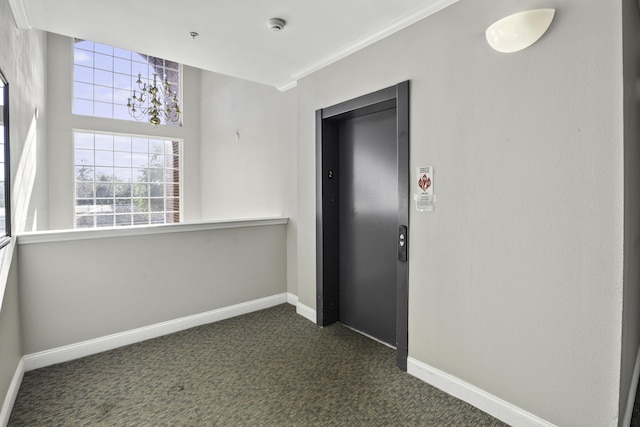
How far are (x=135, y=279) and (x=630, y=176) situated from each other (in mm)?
3462

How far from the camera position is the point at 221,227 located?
3459 millimetres

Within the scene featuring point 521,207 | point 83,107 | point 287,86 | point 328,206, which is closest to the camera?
point 521,207

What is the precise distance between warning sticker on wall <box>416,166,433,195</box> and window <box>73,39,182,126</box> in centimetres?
521

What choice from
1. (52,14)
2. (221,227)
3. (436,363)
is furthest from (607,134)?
(52,14)

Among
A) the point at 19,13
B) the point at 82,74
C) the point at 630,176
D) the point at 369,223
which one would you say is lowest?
the point at 369,223

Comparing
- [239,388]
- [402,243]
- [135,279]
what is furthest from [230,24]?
[239,388]

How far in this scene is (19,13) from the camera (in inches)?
85.4

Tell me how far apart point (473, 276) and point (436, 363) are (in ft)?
2.25

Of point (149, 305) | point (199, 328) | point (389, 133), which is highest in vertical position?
point (389, 133)

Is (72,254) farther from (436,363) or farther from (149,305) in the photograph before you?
(436,363)

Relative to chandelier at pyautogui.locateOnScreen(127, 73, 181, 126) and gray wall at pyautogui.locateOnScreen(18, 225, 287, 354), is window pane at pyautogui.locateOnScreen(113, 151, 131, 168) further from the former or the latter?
gray wall at pyautogui.locateOnScreen(18, 225, 287, 354)

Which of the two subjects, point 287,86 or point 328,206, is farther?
point 287,86

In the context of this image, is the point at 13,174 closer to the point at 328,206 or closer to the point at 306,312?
the point at 328,206

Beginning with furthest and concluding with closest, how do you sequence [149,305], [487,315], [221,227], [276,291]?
1. [276,291]
2. [221,227]
3. [149,305]
4. [487,315]
